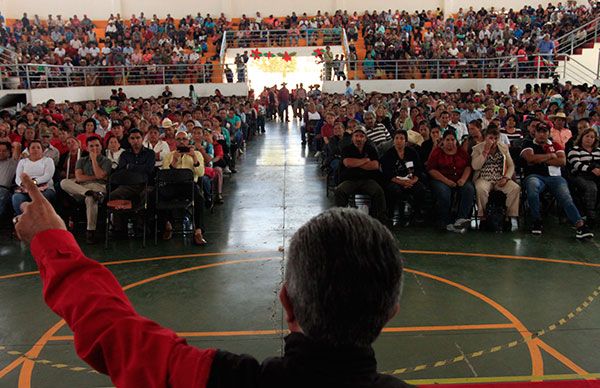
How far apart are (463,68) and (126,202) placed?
59.7 feet

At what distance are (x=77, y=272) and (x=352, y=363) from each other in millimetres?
589

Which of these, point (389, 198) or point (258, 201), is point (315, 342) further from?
point (258, 201)

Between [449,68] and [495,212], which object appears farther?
[449,68]

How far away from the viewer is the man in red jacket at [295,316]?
954 millimetres

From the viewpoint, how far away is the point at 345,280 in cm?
97

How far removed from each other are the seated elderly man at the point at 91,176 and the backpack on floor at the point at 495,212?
16.9 feet

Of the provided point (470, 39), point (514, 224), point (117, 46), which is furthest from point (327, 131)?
point (117, 46)

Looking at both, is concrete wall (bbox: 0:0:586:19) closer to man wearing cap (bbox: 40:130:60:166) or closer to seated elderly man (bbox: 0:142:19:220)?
man wearing cap (bbox: 40:130:60:166)

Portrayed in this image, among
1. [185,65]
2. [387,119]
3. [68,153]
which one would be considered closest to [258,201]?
[68,153]

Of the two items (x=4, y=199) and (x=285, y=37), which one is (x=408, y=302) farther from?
(x=285, y=37)

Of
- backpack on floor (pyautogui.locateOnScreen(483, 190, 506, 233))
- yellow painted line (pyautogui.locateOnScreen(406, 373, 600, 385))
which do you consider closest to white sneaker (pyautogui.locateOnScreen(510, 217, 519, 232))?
backpack on floor (pyautogui.locateOnScreen(483, 190, 506, 233))

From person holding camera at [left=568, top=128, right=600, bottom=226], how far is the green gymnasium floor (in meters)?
0.52

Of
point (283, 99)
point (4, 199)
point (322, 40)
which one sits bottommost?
point (4, 199)

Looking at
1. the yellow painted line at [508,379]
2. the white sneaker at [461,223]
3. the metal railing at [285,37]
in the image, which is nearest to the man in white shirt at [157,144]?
the white sneaker at [461,223]
